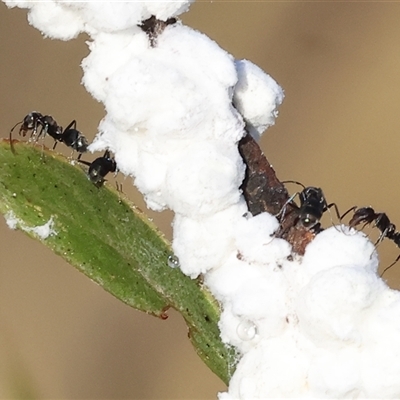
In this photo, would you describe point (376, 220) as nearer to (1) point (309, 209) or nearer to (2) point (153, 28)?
(1) point (309, 209)

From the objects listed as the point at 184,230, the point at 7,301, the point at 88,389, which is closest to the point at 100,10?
the point at 184,230

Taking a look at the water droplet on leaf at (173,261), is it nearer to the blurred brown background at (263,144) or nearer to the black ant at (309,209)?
the black ant at (309,209)

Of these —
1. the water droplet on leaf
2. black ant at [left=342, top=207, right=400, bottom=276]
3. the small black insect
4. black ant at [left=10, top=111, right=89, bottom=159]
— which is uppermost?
black ant at [left=10, top=111, right=89, bottom=159]

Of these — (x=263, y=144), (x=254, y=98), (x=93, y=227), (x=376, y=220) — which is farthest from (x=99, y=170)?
(x=263, y=144)

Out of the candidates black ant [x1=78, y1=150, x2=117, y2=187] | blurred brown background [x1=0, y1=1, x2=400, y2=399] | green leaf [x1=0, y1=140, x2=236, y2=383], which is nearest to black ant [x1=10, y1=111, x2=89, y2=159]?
black ant [x1=78, y1=150, x2=117, y2=187]

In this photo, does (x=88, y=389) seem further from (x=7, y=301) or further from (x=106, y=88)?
(x=106, y=88)

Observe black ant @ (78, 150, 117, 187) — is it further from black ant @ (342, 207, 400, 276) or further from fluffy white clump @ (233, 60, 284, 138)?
black ant @ (342, 207, 400, 276)
